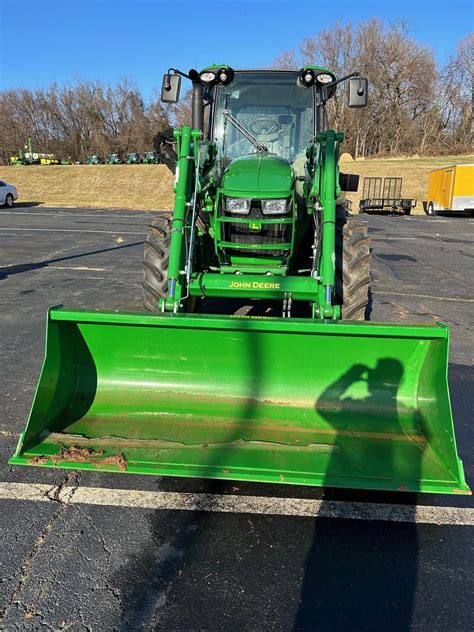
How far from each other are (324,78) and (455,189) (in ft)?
70.8

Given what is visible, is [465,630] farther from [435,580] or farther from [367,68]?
[367,68]

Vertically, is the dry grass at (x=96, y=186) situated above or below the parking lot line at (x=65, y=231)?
above

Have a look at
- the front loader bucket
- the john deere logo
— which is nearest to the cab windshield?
the john deere logo

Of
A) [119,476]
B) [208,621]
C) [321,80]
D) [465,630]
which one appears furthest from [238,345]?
[321,80]

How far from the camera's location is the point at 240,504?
2914 mm

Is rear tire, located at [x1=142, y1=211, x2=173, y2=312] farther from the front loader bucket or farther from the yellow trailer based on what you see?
the yellow trailer

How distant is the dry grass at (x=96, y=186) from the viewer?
3192 centimetres

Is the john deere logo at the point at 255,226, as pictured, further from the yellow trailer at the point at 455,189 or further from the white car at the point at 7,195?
the white car at the point at 7,195

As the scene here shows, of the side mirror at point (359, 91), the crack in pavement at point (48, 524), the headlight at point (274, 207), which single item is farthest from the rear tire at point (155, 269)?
the side mirror at point (359, 91)

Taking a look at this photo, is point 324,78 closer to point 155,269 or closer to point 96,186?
point 155,269

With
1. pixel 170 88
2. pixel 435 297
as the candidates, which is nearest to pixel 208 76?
pixel 170 88

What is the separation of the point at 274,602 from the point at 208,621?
309 millimetres

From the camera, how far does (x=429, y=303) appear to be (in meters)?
7.70

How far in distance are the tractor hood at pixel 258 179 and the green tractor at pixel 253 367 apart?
0.02 metres
